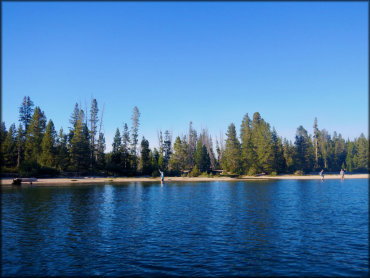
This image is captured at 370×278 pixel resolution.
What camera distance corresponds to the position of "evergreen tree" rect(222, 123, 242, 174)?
98625 millimetres

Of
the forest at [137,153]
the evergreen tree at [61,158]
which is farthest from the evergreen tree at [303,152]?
the evergreen tree at [61,158]

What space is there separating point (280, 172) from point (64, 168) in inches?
3296

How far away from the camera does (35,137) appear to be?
85.2 meters

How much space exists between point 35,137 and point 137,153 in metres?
35.9

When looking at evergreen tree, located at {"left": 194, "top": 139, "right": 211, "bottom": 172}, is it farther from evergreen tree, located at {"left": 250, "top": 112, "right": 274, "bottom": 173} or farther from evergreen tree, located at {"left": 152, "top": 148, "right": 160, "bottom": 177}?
evergreen tree, located at {"left": 250, "top": 112, "right": 274, "bottom": 173}

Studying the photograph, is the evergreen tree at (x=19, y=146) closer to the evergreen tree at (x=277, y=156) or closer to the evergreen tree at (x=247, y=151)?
the evergreen tree at (x=247, y=151)

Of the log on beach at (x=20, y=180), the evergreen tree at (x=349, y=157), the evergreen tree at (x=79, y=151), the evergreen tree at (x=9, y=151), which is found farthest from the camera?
the evergreen tree at (x=349, y=157)

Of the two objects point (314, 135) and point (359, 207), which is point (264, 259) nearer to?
point (359, 207)

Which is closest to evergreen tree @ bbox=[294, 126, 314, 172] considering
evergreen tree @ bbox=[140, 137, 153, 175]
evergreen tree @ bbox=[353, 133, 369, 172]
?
evergreen tree @ bbox=[353, 133, 369, 172]

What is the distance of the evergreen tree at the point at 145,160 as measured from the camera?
95.6 metres

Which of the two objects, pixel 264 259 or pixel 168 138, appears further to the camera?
pixel 168 138

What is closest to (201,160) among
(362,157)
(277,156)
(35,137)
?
(277,156)

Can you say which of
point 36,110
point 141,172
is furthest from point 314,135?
point 36,110

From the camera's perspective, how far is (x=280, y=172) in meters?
108
